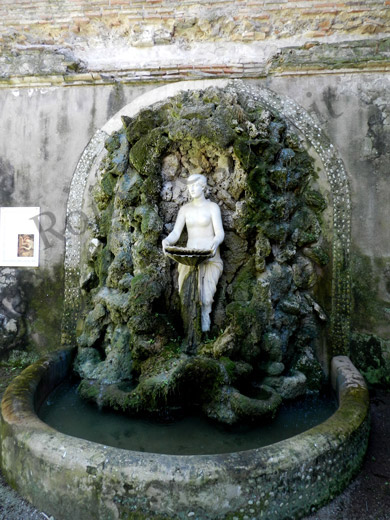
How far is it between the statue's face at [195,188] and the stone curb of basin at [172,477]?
2687mm

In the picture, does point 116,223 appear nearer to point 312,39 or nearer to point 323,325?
point 323,325

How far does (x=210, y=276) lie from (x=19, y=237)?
118 inches

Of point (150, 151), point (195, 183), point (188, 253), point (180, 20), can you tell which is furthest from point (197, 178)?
point (180, 20)

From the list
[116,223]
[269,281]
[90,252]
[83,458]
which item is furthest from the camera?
[90,252]

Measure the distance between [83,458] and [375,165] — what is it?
185 inches

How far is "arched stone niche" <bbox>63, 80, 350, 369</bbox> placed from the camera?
516 centimetres

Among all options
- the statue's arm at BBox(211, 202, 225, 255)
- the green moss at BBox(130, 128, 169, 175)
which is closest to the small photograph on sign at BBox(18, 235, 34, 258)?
the green moss at BBox(130, 128, 169, 175)

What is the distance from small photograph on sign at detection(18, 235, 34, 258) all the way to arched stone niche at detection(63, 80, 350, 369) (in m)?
0.54

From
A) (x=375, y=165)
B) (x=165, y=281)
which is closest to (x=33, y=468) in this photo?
(x=165, y=281)

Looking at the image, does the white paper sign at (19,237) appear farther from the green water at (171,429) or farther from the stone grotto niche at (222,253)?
the green water at (171,429)

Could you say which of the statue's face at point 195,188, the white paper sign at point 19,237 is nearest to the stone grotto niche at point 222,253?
the statue's face at point 195,188

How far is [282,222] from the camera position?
16.0 ft

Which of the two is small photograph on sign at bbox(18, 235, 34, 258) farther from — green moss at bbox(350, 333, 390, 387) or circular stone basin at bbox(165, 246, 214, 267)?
green moss at bbox(350, 333, 390, 387)

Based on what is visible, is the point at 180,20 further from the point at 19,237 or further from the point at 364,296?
the point at 364,296
